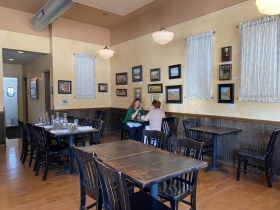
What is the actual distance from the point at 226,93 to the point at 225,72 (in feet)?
1.38

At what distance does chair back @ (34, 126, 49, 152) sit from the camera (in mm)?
3537

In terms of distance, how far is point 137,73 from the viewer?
6.52 meters

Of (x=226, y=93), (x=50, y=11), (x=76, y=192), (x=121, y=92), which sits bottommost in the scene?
(x=76, y=192)

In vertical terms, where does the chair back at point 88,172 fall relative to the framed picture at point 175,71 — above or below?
below

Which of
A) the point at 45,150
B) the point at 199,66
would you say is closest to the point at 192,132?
the point at 199,66

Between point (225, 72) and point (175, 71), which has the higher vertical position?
point (175, 71)

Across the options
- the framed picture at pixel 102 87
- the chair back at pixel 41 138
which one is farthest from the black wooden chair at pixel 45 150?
the framed picture at pixel 102 87

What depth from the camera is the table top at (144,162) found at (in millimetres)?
1670

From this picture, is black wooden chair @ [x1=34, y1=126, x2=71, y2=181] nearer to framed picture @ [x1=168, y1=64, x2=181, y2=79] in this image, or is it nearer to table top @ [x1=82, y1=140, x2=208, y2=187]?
table top @ [x1=82, y1=140, x2=208, y2=187]

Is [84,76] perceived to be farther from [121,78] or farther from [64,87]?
[121,78]

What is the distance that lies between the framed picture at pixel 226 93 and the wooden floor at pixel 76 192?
1.32 m

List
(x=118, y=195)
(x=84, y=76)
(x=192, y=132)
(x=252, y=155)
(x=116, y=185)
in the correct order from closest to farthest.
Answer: (x=116, y=185)
(x=118, y=195)
(x=252, y=155)
(x=192, y=132)
(x=84, y=76)

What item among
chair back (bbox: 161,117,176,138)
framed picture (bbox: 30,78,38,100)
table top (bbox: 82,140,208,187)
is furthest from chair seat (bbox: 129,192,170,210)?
framed picture (bbox: 30,78,38,100)

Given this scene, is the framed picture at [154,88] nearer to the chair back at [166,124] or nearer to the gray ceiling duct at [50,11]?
the chair back at [166,124]
